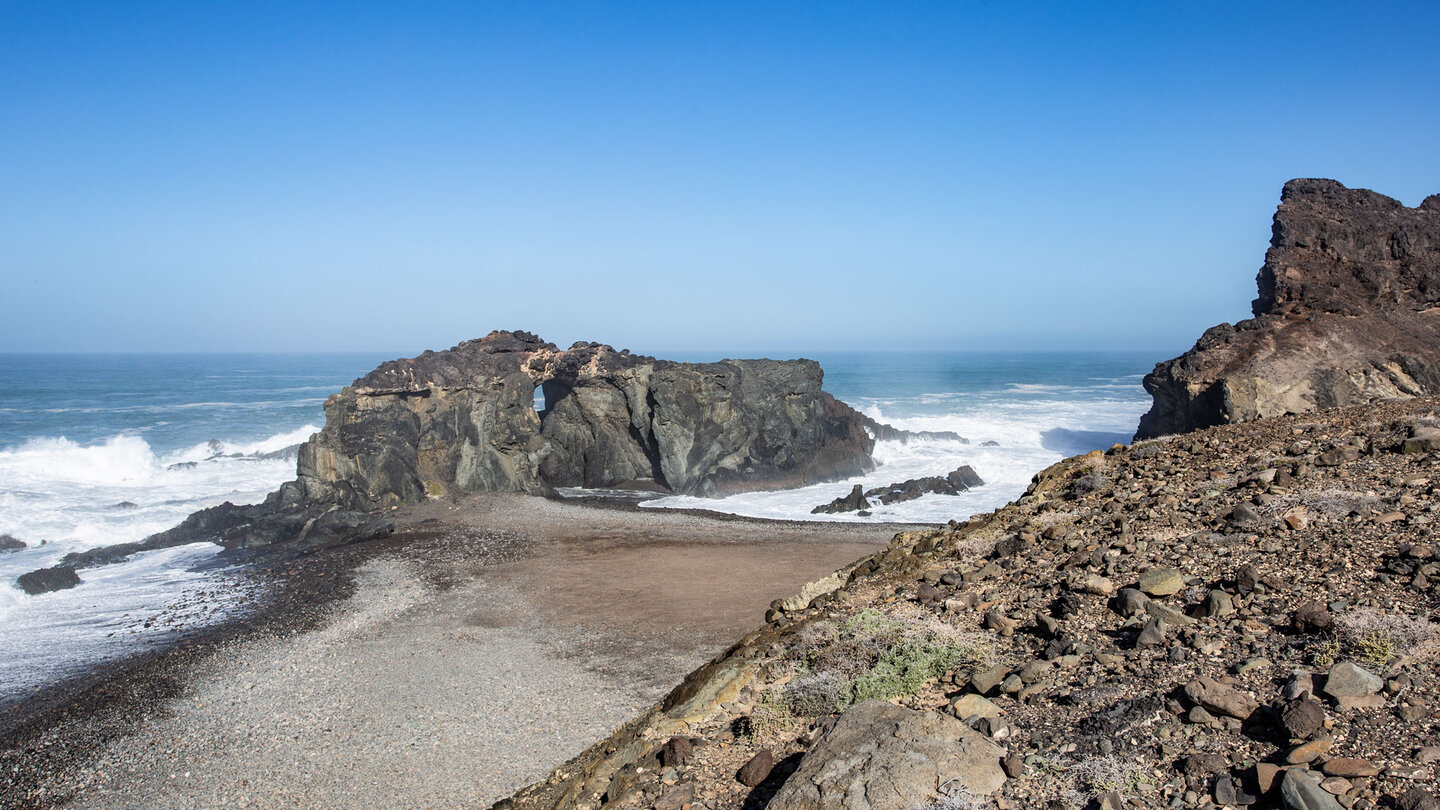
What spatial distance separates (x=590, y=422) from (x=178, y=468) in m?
19.6

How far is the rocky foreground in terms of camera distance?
14.7 ft

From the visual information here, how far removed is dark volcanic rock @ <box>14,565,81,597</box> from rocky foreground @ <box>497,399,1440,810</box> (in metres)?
18.5

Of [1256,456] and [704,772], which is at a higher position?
[1256,456]

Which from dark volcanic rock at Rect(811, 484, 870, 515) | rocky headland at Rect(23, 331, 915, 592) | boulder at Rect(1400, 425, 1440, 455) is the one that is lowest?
dark volcanic rock at Rect(811, 484, 870, 515)

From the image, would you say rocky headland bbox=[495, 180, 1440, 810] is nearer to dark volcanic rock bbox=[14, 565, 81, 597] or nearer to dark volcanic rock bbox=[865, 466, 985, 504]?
dark volcanic rock bbox=[865, 466, 985, 504]

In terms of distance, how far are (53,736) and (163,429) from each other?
43.0 m

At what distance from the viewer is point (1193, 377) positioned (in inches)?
909

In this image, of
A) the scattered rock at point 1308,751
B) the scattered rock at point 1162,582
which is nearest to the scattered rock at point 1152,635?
the scattered rock at point 1162,582

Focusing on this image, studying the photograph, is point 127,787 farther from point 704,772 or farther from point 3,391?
point 3,391

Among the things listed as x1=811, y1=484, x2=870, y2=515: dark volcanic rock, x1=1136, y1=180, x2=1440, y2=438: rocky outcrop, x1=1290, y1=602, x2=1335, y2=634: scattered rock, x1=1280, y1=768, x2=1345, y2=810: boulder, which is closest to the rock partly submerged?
x1=811, y1=484, x2=870, y2=515: dark volcanic rock

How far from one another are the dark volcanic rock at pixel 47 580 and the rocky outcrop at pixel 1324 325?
2888 centimetres

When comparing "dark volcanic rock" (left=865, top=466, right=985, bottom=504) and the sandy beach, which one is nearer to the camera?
the sandy beach

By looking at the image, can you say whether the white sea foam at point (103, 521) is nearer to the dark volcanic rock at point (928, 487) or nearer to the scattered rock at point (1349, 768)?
the scattered rock at point (1349, 768)

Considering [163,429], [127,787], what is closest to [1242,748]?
[127,787]
